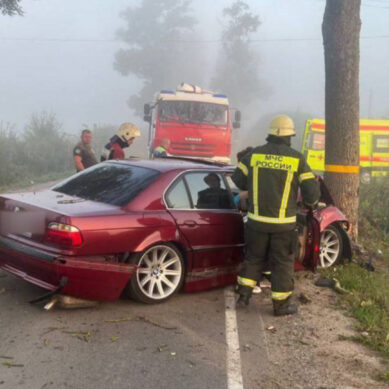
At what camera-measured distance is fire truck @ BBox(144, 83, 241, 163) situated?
52.0ft

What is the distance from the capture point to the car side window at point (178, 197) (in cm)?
524

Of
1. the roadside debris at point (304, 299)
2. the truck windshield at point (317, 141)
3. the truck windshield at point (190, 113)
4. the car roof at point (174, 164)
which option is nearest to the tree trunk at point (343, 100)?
the car roof at point (174, 164)

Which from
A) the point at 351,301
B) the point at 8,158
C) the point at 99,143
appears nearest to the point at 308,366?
the point at 351,301

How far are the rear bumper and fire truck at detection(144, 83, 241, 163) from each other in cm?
1111

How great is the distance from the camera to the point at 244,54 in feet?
192

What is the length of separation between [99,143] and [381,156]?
22611mm

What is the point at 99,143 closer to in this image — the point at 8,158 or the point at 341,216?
the point at 8,158

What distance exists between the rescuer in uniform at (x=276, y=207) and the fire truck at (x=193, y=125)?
10654 millimetres

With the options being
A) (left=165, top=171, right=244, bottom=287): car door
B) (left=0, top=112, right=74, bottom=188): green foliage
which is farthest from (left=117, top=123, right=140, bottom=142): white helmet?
(left=0, top=112, right=74, bottom=188): green foliage

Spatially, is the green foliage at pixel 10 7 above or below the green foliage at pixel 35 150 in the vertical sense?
above

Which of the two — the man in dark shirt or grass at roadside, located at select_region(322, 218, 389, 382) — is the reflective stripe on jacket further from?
grass at roadside, located at select_region(322, 218, 389, 382)

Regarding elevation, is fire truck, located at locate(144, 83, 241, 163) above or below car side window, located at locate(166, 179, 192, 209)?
above

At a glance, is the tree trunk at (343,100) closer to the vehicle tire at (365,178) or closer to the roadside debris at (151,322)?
the roadside debris at (151,322)

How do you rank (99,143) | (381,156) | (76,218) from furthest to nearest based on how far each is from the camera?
(99,143) → (381,156) → (76,218)
